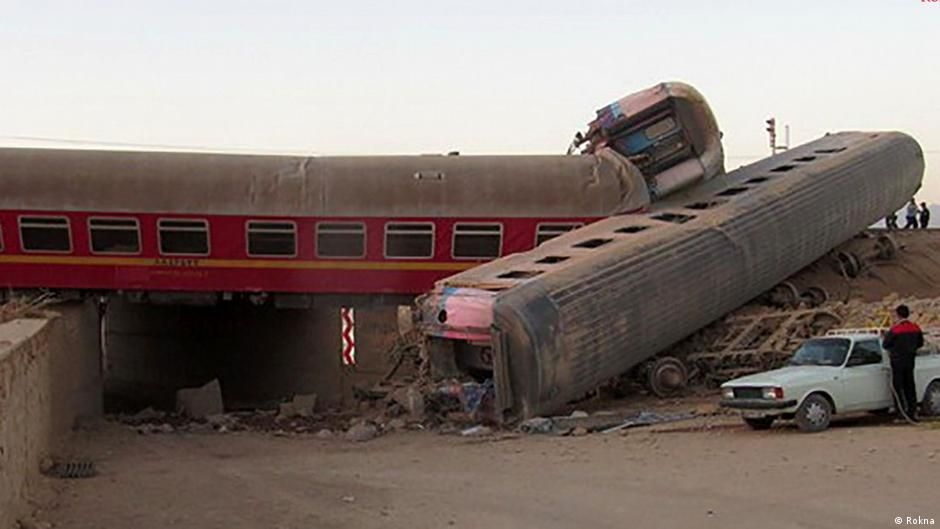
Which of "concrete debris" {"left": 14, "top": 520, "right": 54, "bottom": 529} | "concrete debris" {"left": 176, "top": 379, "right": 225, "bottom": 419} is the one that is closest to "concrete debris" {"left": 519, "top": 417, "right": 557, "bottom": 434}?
"concrete debris" {"left": 14, "top": 520, "right": 54, "bottom": 529}

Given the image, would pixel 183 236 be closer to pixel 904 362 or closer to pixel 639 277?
pixel 639 277

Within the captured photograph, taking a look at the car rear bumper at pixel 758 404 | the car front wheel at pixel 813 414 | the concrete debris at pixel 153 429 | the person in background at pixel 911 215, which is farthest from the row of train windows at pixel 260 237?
the person in background at pixel 911 215

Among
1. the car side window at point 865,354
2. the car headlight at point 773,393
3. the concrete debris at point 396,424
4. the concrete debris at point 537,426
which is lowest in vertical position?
the concrete debris at point 396,424

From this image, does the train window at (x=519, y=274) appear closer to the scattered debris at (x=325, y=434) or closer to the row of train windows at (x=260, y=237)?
the scattered debris at (x=325, y=434)

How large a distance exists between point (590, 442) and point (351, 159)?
363 inches

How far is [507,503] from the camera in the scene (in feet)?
33.2

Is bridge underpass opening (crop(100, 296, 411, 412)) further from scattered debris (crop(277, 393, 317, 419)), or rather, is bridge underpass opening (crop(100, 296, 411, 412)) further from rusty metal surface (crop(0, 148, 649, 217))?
Answer: rusty metal surface (crop(0, 148, 649, 217))

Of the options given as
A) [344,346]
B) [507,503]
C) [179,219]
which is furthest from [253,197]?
[507,503]

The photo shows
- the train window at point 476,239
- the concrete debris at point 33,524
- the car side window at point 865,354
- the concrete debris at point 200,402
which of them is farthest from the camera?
the train window at point 476,239

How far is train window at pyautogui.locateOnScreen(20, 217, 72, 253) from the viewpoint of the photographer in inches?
803

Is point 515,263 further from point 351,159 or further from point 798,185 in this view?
point 798,185

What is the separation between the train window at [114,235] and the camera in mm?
20469

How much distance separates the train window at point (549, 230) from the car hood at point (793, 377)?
727 cm

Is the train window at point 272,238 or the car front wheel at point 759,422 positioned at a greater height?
the train window at point 272,238
